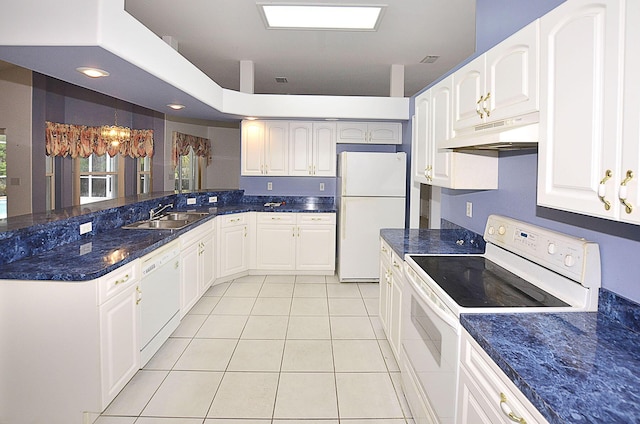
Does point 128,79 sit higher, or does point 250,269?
point 128,79

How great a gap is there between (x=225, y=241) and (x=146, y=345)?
6.81 feet

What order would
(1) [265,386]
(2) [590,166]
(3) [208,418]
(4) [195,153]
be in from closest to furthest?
(2) [590,166] → (3) [208,418] → (1) [265,386] → (4) [195,153]

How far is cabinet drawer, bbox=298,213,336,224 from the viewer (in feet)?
16.5

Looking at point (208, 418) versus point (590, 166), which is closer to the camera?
point (590, 166)

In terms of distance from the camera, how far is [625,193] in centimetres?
104

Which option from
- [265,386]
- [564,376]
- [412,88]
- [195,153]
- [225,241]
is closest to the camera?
[564,376]

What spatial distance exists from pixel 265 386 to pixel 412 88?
571cm

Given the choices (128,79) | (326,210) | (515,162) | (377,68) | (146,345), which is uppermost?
(377,68)

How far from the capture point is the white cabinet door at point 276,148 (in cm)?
529

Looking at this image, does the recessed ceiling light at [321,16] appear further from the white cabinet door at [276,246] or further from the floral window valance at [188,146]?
the floral window valance at [188,146]

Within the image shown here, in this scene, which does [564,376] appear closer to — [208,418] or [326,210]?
[208,418]

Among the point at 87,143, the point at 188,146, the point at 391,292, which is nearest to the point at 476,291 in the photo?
the point at 391,292

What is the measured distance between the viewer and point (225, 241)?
4645 mm

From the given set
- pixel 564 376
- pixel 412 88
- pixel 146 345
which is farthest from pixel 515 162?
pixel 412 88
